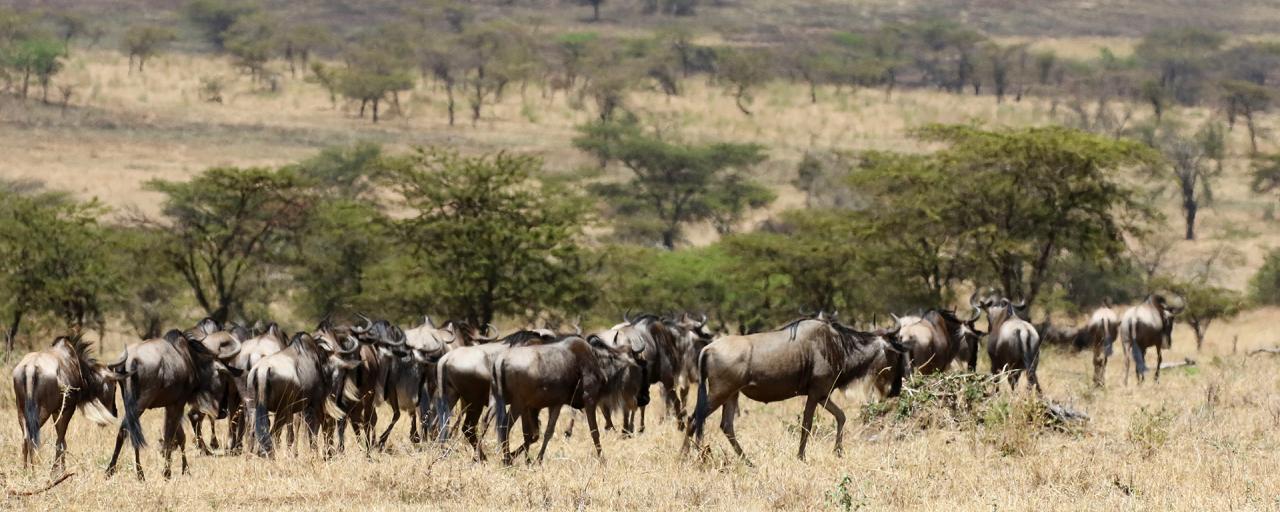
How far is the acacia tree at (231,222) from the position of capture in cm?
2958

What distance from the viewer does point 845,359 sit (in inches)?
465

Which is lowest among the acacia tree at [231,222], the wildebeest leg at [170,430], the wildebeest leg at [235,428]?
the acacia tree at [231,222]

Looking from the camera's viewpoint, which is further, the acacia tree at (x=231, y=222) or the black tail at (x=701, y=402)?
the acacia tree at (x=231, y=222)

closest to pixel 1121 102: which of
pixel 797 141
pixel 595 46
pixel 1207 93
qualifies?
pixel 1207 93

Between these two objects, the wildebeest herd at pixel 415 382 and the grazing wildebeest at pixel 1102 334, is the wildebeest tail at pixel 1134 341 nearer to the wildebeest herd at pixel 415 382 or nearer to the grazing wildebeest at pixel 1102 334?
the grazing wildebeest at pixel 1102 334

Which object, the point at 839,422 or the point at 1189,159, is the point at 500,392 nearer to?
the point at 839,422

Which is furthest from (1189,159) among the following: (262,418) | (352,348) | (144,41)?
(144,41)

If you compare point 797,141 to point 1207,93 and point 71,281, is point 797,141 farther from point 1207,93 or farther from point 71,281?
point 71,281

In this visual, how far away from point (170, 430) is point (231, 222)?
1922 centimetres

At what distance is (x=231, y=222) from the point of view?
29.8m

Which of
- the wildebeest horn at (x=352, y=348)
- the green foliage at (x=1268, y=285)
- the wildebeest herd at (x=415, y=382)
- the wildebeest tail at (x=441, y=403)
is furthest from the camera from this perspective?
the green foliage at (x=1268, y=285)

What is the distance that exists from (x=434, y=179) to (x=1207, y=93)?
222ft

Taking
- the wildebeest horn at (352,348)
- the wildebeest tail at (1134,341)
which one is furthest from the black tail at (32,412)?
the wildebeest tail at (1134,341)

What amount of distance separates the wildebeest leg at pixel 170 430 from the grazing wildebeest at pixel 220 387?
47 cm
